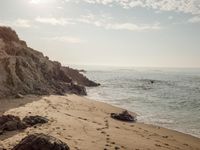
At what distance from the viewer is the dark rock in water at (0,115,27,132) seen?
17.2 metres

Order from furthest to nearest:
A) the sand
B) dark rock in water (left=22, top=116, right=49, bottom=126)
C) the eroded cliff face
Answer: the eroded cliff face
dark rock in water (left=22, top=116, right=49, bottom=126)
the sand

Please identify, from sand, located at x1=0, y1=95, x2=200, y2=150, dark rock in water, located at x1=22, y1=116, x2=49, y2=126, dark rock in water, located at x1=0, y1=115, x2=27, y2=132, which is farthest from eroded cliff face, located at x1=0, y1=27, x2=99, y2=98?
dark rock in water, located at x1=0, y1=115, x2=27, y2=132

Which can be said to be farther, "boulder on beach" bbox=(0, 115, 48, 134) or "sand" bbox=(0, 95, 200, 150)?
"boulder on beach" bbox=(0, 115, 48, 134)

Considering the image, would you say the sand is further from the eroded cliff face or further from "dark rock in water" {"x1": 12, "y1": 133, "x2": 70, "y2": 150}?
the eroded cliff face

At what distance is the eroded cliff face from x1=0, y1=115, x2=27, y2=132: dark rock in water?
12379 mm

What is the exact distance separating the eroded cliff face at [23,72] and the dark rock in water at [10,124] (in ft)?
40.6

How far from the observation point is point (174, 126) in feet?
87.0

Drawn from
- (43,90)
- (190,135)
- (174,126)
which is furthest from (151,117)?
(43,90)

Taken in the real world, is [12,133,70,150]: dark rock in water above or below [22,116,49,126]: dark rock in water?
above

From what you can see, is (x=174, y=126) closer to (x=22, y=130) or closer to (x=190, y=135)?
(x=190, y=135)

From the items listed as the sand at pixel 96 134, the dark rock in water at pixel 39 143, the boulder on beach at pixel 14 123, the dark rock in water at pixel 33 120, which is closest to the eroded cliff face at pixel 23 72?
the sand at pixel 96 134

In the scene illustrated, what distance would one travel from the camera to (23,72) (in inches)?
1422

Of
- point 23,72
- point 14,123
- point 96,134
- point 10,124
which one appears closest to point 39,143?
point 10,124

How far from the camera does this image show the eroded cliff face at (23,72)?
108 ft
